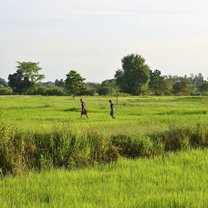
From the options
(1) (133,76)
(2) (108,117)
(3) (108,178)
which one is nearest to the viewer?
(3) (108,178)

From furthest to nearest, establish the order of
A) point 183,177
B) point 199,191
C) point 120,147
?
point 120,147 < point 183,177 < point 199,191

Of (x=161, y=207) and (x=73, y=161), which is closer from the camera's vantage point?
(x=161, y=207)

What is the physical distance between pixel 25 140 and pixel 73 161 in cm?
151

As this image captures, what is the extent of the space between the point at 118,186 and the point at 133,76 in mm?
87504

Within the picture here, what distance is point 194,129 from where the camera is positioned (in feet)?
51.6

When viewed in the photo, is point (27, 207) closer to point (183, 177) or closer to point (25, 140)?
point (183, 177)

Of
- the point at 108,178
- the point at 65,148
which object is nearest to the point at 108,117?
the point at 65,148

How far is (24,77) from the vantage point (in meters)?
98.9

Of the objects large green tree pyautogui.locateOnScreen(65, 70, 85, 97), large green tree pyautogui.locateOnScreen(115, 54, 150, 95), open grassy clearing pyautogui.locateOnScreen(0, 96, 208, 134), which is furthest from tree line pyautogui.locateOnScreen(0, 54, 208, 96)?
open grassy clearing pyautogui.locateOnScreen(0, 96, 208, 134)

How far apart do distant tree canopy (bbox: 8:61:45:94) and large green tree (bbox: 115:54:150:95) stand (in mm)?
18649

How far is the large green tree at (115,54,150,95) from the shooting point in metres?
95.7

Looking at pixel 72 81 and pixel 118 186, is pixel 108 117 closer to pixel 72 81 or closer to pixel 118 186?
pixel 118 186

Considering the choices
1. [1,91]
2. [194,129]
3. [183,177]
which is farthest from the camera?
[1,91]

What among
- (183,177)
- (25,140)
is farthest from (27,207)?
(25,140)
